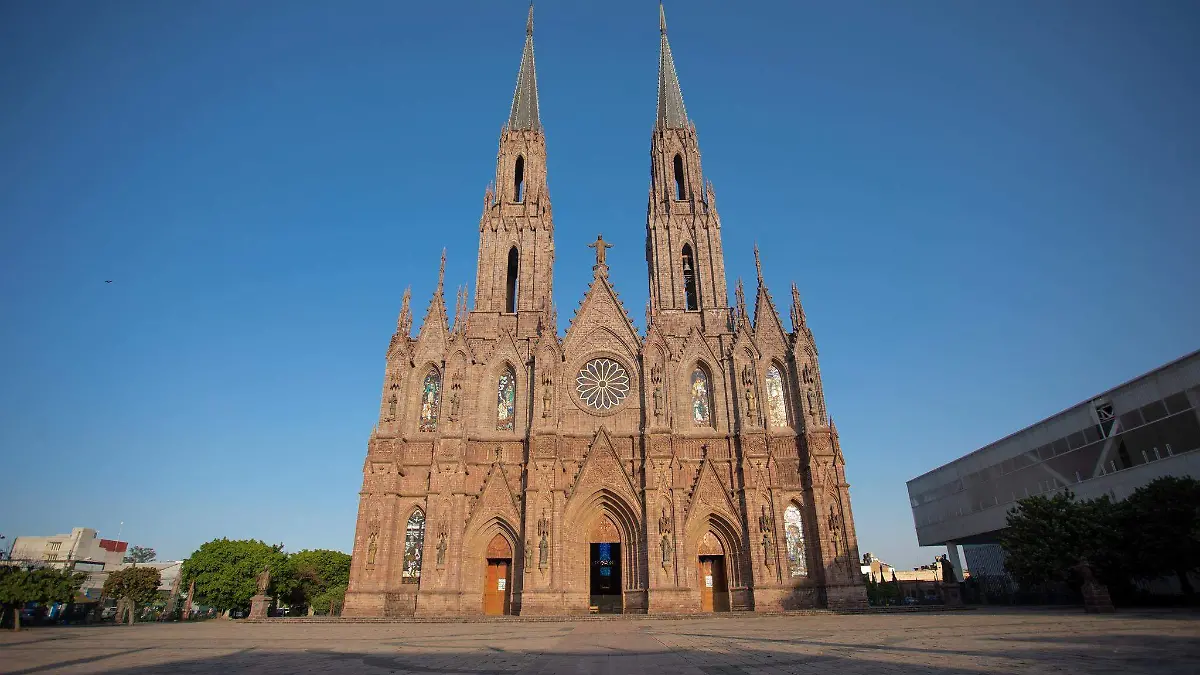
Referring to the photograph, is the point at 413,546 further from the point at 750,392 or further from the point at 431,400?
the point at 750,392

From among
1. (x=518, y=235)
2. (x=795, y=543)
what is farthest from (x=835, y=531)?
(x=518, y=235)

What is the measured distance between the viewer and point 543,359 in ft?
112

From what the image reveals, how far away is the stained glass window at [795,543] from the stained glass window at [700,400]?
6216mm

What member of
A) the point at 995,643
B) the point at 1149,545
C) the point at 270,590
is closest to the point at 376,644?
the point at 995,643

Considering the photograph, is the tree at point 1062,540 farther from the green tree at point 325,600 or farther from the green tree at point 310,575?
the green tree at point 325,600

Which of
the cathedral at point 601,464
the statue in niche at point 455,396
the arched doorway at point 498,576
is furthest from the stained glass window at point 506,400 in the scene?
the arched doorway at point 498,576

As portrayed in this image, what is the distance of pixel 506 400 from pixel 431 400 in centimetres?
405

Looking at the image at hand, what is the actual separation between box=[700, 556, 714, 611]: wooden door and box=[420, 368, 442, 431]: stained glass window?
15.5 m

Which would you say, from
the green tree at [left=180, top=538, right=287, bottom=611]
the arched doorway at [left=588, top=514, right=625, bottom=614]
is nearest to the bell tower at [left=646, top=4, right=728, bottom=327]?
the arched doorway at [left=588, top=514, right=625, bottom=614]

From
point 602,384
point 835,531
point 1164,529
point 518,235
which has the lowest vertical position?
point 1164,529

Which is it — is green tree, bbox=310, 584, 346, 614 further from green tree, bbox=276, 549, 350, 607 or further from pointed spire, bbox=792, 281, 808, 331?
pointed spire, bbox=792, 281, 808, 331

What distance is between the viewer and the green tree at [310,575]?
50.1 meters

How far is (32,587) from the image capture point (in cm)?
2469

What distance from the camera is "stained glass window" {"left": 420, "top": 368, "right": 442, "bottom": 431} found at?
110 ft
